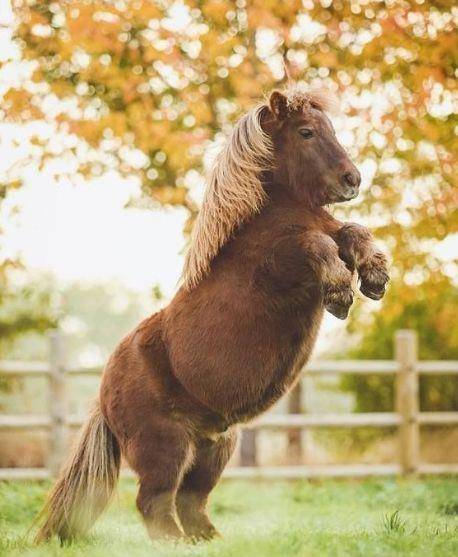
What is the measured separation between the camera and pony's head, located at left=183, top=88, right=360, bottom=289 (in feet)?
13.7

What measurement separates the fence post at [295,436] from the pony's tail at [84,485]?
4.80 m

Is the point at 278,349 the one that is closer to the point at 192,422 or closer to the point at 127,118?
the point at 192,422

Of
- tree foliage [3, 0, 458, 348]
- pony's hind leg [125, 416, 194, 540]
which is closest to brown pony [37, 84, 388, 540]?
pony's hind leg [125, 416, 194, 540]

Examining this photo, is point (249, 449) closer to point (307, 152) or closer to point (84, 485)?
point (84, 485)

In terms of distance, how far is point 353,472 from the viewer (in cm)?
874

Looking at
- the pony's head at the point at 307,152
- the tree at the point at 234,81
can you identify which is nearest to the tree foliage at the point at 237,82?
the tree at the point at 234,81

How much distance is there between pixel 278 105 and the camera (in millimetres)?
4367

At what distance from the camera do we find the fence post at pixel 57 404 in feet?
27.1

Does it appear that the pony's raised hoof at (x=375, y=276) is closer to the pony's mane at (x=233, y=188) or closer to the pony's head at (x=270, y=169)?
the pony's head at (x=270, y=169)

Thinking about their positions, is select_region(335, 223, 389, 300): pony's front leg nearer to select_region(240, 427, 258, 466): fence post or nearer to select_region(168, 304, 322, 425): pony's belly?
select_region(168, 304, 322, 425): pony's belly

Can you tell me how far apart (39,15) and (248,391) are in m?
4.37

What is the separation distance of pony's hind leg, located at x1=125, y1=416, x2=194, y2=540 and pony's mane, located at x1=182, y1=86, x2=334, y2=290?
70cm

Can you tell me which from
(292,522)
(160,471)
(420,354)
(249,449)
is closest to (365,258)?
(160,471)

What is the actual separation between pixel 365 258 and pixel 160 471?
1.38 metres
